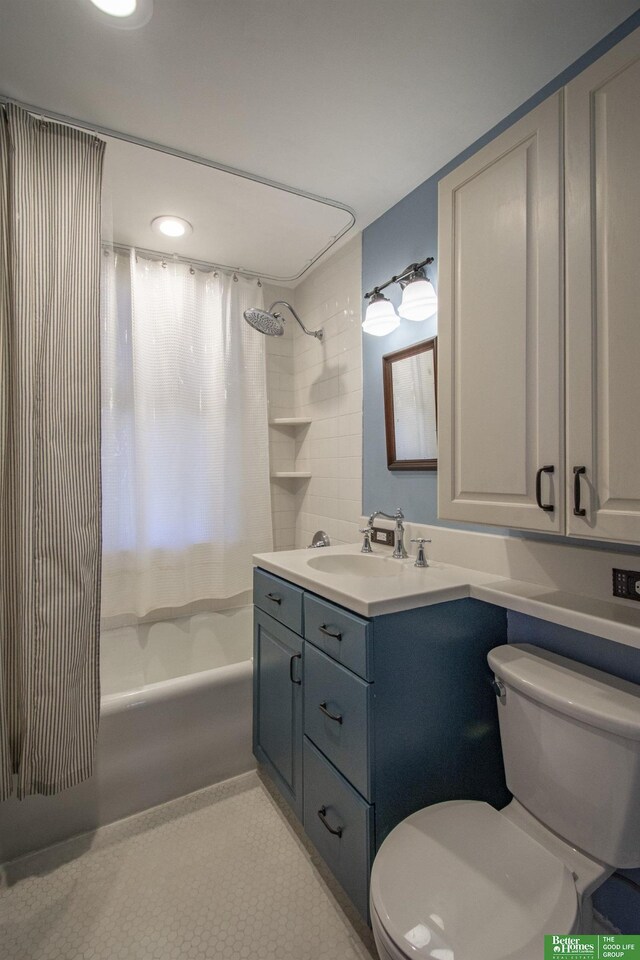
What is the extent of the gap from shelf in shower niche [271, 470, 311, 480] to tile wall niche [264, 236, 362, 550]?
1.1 inches

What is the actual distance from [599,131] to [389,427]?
118 centimetres

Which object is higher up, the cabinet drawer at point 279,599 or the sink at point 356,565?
the sink at point 356,565

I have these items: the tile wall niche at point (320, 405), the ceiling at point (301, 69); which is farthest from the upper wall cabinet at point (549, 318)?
the tile wall niche at point (320, 405)

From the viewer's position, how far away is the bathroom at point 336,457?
3.68ft

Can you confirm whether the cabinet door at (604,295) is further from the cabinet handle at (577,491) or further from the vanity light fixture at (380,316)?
the vanity light fixture at (380,316)

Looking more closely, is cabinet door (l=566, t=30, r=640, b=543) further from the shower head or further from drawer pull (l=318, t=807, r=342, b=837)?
the shower head

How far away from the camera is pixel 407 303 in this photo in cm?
169

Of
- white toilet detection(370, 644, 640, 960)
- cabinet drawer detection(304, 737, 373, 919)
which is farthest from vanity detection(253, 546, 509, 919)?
white toilet detection(370, 644, 640, 960)

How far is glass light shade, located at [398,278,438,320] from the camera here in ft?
5.40

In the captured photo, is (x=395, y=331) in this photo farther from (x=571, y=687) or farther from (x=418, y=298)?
(x=571, y=687)

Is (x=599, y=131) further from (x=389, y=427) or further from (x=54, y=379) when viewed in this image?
(x=54, y=379)

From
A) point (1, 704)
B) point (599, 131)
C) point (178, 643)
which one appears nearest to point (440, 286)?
point (599, 131)

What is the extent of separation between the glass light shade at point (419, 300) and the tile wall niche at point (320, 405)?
491mm

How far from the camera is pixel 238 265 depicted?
2490 mm
